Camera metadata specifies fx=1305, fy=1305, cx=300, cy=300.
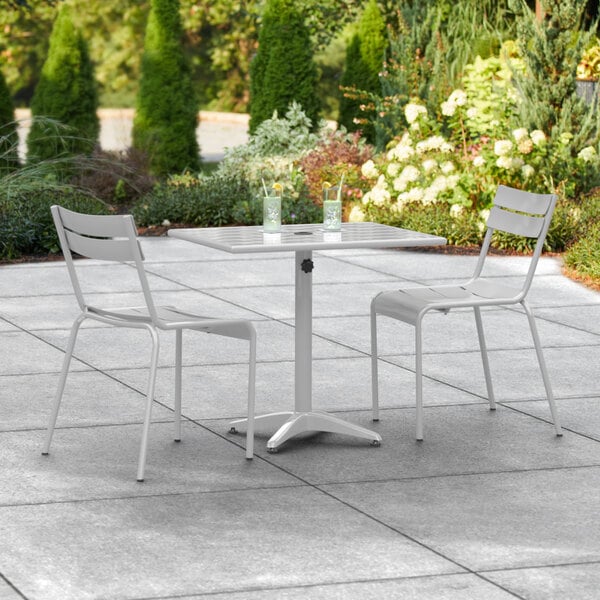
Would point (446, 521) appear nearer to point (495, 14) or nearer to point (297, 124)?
point (297, 124)

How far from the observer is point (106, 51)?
39938mm

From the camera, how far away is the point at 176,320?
5398 millimetres

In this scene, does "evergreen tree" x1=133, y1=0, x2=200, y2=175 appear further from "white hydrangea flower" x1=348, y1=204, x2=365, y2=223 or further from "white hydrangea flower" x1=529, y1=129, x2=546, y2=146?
"white hydrangea flower" x1=529, y1=129, x2=546, y2=146

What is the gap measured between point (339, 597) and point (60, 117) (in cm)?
1398

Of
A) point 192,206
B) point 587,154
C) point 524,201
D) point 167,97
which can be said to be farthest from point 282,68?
point 524,201

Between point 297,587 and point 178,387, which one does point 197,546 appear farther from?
point 178,387

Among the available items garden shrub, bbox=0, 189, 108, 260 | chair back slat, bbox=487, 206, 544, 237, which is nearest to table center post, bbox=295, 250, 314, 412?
chair back slat, bbox=487, 206, 544, 237

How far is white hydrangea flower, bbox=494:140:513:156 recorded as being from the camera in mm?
12039

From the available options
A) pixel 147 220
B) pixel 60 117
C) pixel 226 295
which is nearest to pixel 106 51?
pixel 60 117

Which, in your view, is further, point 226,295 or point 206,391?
point 226,295

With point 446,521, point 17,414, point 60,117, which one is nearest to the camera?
point 446,521

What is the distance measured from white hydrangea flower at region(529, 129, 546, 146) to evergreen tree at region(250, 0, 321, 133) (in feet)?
16.3

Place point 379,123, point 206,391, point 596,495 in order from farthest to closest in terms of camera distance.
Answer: point 379,123, point 206,391, point 596,495

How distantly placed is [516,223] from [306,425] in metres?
1.48
